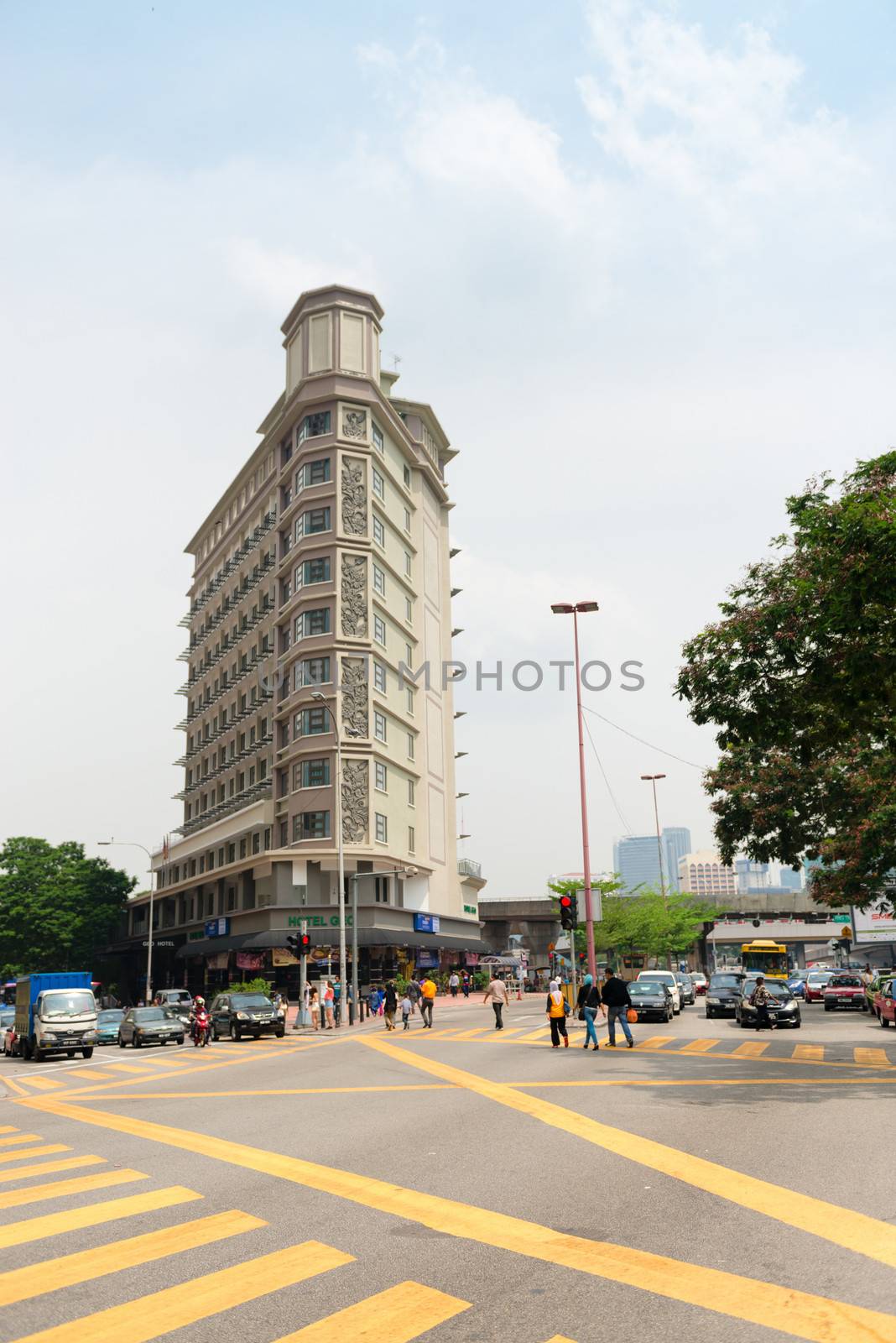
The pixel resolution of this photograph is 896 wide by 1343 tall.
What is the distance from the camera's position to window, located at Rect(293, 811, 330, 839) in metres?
58.2

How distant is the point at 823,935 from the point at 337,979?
74896mm

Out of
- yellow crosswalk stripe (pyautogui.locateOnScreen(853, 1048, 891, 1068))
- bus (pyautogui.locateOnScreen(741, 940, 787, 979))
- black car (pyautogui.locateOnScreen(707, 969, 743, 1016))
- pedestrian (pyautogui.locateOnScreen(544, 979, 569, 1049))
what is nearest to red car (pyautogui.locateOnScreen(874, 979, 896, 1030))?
black car (pyautogui.locateOnScreen(707, 969, 743, 1016))

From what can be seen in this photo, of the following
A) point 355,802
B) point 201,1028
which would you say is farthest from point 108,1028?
point 355,802

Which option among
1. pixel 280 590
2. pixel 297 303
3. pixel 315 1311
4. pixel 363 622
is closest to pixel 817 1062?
pixel 315 1311

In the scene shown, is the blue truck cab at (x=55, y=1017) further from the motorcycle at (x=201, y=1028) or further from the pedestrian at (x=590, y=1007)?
the pedestrian at (x=590, y=1007)

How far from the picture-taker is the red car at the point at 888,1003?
32469 mm

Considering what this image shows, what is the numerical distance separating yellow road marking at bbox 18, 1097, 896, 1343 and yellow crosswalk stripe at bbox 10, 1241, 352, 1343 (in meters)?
1.21

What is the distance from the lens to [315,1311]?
641cm

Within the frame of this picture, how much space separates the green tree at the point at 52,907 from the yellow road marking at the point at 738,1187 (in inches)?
2747

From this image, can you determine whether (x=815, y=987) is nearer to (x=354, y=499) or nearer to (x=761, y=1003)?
(x=761, y=1003)

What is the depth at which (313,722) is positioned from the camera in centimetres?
6000

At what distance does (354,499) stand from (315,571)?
479 centimetres

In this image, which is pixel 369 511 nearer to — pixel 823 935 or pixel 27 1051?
pixel 27 1051

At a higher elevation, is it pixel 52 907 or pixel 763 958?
pixel 52 907
